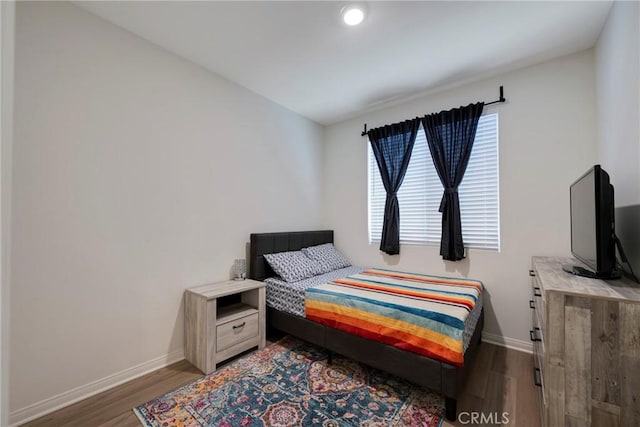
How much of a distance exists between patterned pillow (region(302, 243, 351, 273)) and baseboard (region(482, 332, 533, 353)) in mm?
1668

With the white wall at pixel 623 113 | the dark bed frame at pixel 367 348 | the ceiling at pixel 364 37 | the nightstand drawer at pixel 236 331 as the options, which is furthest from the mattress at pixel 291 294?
the ceiling at pixel 364 37

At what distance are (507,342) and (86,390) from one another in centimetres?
349

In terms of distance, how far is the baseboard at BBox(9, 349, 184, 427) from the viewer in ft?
5.05

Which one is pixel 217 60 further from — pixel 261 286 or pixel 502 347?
pixel 502 347

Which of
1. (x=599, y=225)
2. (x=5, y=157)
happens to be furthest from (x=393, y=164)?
(x=5, y=157)

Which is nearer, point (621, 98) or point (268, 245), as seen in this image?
point (621, 98)

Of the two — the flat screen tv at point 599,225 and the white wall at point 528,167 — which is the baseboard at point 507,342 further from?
the flat screen tv at point 599,225

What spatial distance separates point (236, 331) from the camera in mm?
2227

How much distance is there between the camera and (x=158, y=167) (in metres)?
2.15

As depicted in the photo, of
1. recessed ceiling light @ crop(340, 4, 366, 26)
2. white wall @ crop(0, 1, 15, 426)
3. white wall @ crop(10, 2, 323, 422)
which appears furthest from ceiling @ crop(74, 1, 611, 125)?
white wall @ crop(0, 1, 15, 426)

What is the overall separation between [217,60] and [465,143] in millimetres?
2567

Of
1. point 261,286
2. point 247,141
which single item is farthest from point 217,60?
point 261,286

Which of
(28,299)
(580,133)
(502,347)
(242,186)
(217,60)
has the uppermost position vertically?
(217,60)

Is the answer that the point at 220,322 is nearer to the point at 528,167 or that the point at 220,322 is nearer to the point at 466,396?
the point at 466,396
